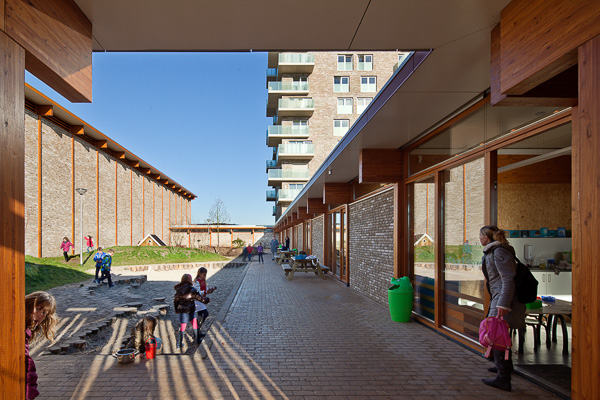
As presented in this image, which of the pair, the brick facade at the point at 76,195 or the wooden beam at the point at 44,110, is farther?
the wooden beam at the point at 44,110

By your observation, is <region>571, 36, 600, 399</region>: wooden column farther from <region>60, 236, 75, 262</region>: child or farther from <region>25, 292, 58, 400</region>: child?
<region>60, 236, 75, 262</region>: child

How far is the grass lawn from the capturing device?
46.1 feet

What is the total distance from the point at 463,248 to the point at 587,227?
359 cm

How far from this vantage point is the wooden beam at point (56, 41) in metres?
2.69

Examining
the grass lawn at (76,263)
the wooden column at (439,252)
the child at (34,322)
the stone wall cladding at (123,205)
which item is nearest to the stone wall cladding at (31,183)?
the grass lawn at (76,263)

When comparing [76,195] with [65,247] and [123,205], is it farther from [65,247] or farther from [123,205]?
[123,205]

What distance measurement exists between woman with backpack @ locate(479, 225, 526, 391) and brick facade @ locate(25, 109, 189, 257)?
20910 millimetres

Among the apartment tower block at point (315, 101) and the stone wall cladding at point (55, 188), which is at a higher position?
the apartment tower block at point (315, 101)

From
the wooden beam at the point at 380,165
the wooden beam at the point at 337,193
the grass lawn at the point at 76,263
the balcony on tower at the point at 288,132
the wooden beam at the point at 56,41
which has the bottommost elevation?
the grass lawn at the point at 76,263

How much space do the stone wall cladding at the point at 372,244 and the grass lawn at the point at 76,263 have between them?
32.8ft

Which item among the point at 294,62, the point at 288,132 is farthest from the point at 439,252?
the point at 294,62

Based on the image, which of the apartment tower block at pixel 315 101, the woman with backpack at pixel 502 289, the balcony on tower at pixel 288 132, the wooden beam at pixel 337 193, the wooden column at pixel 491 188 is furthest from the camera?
the balcony on tower at pixel 288 132

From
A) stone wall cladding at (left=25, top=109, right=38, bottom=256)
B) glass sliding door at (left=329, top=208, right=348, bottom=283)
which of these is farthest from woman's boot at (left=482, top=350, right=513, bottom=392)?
stone wall cladding at (left=25, top=109, right=38, bottom=256)

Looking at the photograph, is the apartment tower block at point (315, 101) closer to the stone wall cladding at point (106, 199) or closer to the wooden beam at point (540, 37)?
the stone wall cladding at point (106, 199)
